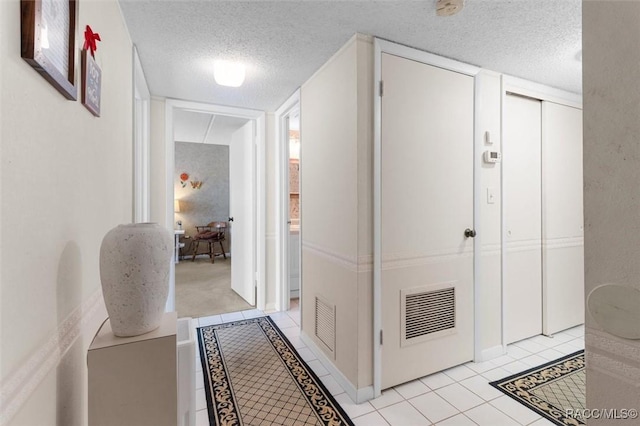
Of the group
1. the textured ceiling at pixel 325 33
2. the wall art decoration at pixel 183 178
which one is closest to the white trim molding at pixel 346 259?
the textured ceiling at pixel 325 33

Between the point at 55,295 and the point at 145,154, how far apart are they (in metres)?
2.17

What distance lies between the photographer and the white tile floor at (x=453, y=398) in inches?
63.7

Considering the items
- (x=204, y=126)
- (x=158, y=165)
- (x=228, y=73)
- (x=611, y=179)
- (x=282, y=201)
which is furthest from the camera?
(x=204, y=126)

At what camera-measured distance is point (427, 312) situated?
6.57ft

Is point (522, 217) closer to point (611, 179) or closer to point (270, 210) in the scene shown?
point (611, 179)

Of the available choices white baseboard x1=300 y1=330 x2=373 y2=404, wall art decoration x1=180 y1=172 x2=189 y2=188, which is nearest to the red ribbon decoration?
white baseboard x1=300 y1=330 x2=373 y2=404

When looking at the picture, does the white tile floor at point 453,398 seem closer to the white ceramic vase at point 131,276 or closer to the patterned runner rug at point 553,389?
the patterned runner rug at point 553,389

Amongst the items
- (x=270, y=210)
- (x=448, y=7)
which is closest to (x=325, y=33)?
(x=448, y=7)

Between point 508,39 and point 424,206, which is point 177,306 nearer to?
point 424,206

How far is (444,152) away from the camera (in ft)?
6.68

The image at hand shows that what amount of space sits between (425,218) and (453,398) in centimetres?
112

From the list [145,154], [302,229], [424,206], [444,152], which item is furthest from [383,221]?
[145,154]

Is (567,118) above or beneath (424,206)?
above

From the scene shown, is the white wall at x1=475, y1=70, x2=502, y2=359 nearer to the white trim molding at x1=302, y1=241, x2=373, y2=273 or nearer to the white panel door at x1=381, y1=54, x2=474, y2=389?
the white panel door at x1=381, y1=54, x2=474, y2=389
